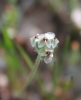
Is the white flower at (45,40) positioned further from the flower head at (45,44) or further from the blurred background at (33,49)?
the blurred background at (33,49)

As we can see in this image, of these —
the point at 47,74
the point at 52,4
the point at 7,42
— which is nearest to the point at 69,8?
the point at 52,4

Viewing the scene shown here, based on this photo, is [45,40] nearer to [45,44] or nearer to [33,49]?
[45,44]

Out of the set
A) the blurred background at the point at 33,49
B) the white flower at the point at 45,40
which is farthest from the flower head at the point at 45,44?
the blurred background at the point at 33,49

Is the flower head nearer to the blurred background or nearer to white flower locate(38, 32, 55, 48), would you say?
white flower locate(38, 32, 55, 48)

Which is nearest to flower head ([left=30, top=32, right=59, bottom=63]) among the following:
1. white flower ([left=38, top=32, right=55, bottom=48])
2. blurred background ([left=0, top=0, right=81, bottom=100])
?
white flower ([left=38, top=32, right=55, bottom=48])

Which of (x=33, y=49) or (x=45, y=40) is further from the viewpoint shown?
(x=33, y=49)

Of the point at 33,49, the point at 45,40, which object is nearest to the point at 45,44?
the point at 45,40

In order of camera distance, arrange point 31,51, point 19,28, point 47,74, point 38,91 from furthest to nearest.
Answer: point 19,28 < point 31,51 < point 47,74 < point 38,91

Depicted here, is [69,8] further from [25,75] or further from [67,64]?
[25,75]
